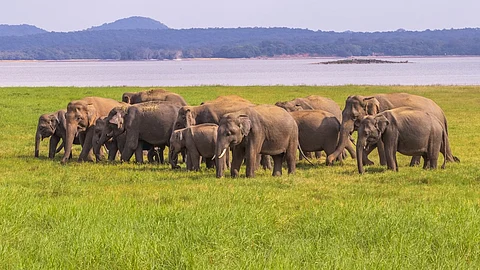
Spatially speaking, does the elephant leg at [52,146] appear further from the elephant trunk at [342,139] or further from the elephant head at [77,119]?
the elephant trunk at [342,139]

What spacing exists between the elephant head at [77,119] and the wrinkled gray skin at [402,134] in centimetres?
772

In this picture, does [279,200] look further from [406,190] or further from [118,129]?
[118,129]

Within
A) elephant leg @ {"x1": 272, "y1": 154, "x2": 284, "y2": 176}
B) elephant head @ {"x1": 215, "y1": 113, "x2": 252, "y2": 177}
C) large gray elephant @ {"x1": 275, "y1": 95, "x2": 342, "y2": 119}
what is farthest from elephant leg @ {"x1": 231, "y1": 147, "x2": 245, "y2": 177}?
large gray elephant @ {"x1": 275, "y1": 95, "x2": 342, "y2": 119}

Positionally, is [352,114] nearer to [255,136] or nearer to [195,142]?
[255,136]

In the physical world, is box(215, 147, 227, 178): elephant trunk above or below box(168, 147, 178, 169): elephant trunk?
above

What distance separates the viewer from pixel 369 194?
48.8 feet

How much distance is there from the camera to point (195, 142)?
61.9 feet

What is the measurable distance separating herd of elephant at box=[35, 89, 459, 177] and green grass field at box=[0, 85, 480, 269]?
644 mm

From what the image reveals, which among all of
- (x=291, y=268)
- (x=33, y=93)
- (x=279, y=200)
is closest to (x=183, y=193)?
(x=279, y=200)

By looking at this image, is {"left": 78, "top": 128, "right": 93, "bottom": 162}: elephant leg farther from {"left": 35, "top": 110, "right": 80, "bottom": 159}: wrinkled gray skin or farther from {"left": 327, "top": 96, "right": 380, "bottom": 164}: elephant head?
{"left": 327, "top": 96, "right": 380, "bottom": 164}: elephant head

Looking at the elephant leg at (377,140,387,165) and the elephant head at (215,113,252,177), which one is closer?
the elephant head at (215,113,252,177)

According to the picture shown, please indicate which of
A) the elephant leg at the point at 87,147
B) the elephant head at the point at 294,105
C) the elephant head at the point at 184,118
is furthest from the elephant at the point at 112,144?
the elephant head at the point at 294,105

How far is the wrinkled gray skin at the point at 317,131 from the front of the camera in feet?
68.5

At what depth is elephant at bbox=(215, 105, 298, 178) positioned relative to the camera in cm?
1688
